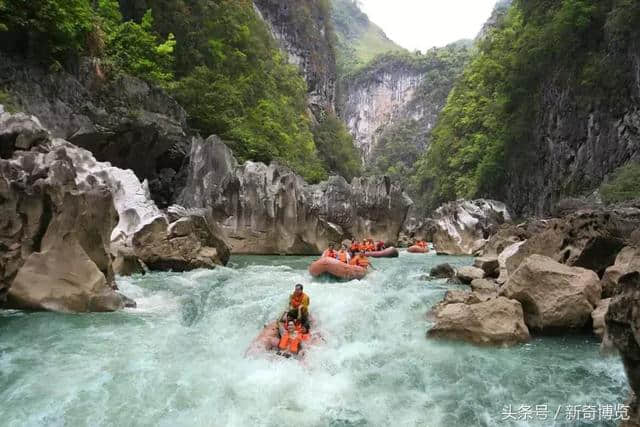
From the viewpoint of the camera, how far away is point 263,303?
29.7 ft

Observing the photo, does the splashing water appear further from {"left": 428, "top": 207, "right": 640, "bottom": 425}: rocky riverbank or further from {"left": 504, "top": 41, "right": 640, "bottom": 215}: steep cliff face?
{"left": 504, "top": 41, "right": 640, "bottom": 215}: steep cliff face

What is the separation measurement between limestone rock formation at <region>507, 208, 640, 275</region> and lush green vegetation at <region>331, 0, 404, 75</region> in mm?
95223

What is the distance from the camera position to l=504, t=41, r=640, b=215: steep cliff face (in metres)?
20.0

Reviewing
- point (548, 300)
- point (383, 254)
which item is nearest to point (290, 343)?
point (548, 300)

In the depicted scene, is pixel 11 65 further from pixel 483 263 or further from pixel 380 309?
pixel 483 263

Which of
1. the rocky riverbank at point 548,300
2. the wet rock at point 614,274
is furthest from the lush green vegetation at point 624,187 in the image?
the wet rock at point 614,274

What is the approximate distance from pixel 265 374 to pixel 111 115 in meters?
14.9

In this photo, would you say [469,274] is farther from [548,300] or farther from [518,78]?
[518,78]

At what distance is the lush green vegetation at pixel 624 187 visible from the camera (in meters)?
16.8

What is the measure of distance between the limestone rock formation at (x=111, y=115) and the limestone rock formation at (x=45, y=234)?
7.95 metres

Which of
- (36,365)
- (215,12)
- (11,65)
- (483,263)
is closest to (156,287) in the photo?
(36,365)

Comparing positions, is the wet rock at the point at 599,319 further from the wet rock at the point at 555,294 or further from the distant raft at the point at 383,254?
the distant raft at the point at 383,254

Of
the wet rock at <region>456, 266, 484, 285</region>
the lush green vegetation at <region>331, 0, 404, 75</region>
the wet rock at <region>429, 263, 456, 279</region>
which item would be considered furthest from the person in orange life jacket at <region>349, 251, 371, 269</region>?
the lush green vegetation at <region>331, 0, 404, 75</region>

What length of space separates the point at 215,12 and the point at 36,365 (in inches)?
1049
